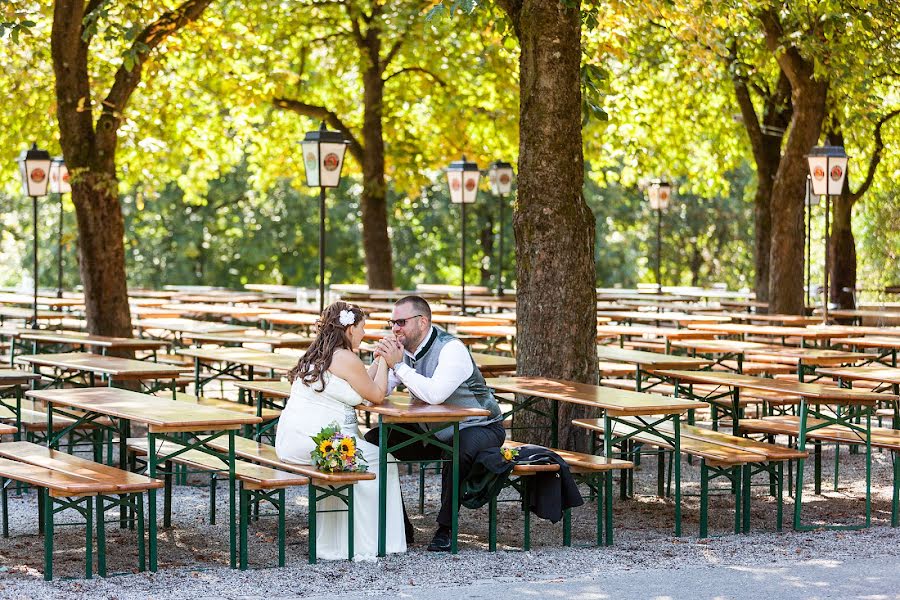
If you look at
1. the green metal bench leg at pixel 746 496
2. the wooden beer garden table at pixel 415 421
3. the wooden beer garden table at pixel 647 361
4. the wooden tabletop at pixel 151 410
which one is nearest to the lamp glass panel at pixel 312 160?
the wooden beer garden table at pixel 647 361

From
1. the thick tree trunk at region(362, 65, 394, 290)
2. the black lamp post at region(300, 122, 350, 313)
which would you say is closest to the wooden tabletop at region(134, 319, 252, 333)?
the black lamp post at region(300, 122, 350, 313)

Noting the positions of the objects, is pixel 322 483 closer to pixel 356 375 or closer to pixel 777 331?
pixel 356 375

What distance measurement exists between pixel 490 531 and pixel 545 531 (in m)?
0.87

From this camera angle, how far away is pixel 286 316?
53.8 feet

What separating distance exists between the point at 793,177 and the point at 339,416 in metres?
11.7

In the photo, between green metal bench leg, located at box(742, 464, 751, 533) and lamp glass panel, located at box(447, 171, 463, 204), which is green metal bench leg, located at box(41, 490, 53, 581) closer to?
green metal bench leg, located at box(742, 464, 751, 533)

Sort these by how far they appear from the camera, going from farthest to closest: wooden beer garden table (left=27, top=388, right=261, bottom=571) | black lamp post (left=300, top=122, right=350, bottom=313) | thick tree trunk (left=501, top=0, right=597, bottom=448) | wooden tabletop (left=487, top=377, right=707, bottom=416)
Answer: black lamp post (left=300, top=122, right=350, bottom=313) → thick tree trunk (left=501, top=0, right=597, bottom=448) → wooden tabletop (left=487, top=377, right=707, bottom=416) → wooden beer garden table (left=27, top=388, right=261, bottom=571)

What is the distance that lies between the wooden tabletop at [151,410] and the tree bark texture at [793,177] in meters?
11.1

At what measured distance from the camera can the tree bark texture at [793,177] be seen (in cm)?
1789

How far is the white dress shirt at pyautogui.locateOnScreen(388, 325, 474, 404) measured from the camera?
816 cm

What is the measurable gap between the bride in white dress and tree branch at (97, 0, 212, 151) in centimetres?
673

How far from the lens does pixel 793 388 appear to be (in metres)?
9.11

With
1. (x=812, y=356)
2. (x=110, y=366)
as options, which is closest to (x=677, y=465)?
(x=812, y=356)

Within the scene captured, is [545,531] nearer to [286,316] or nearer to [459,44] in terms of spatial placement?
[286,316]
